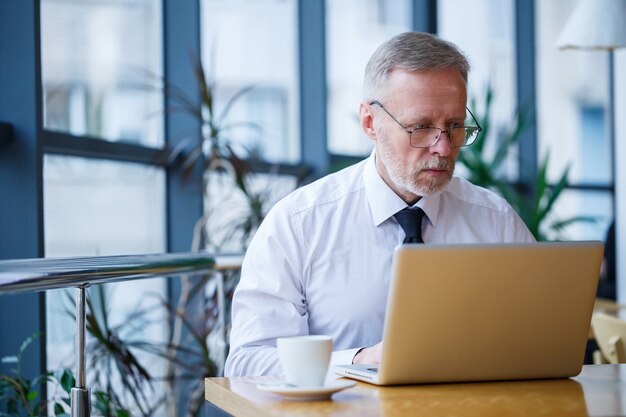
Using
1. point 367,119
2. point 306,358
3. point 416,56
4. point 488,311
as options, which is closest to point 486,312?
point 488,311

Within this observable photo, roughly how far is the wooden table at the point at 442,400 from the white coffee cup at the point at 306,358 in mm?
39

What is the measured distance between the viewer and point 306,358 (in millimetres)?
1592

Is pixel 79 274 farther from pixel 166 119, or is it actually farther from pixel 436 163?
pixel 166 119

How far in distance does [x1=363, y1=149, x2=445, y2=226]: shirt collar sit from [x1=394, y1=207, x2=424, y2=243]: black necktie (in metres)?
0.02

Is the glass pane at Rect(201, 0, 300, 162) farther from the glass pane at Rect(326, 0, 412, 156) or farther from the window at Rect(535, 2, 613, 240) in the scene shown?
the window at Rect(535, 2, 613, 240)

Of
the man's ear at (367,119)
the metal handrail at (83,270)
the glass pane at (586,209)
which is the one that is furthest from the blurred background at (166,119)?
the glass pane at (586,209)

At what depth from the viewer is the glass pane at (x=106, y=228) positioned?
356 cm

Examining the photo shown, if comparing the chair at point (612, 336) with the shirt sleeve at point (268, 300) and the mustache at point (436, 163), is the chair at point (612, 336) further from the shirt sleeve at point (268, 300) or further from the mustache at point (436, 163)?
the shirt sleeve at point (268, 300)

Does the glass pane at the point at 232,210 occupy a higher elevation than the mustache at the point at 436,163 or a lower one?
lower

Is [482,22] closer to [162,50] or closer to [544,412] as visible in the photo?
[162,50]

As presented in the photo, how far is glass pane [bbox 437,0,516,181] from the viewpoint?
265 inches

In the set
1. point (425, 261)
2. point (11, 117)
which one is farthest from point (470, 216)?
point (11, 117)

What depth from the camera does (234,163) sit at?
420cm

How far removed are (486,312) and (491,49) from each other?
5779mm
